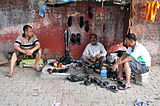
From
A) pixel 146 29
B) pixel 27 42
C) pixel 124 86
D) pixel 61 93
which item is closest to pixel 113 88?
pixel 124 86

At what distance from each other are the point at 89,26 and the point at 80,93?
2.83 m

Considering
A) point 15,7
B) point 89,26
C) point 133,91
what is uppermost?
point 15,7

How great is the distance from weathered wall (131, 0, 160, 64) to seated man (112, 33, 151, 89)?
176 cm

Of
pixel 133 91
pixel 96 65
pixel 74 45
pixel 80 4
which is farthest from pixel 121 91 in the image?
pixel 80 4

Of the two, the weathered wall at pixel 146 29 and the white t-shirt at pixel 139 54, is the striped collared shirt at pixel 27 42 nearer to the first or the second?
the white t-shirt at pixel 139 54

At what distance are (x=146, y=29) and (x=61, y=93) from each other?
3.73 metres

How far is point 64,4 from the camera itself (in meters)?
6.91

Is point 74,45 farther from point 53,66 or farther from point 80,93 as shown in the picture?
point 80,93

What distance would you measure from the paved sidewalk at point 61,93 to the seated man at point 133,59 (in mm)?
429

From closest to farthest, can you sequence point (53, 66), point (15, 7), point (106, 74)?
point (106, 74) < point (53, 66) < point (15, 7)

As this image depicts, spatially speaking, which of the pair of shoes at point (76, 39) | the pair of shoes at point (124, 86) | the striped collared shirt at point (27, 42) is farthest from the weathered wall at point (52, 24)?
the pair of shoes at point (124, 86)

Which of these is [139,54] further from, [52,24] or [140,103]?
[52,24]

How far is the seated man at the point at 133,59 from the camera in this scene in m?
5.39

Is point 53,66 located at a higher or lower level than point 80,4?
lower
